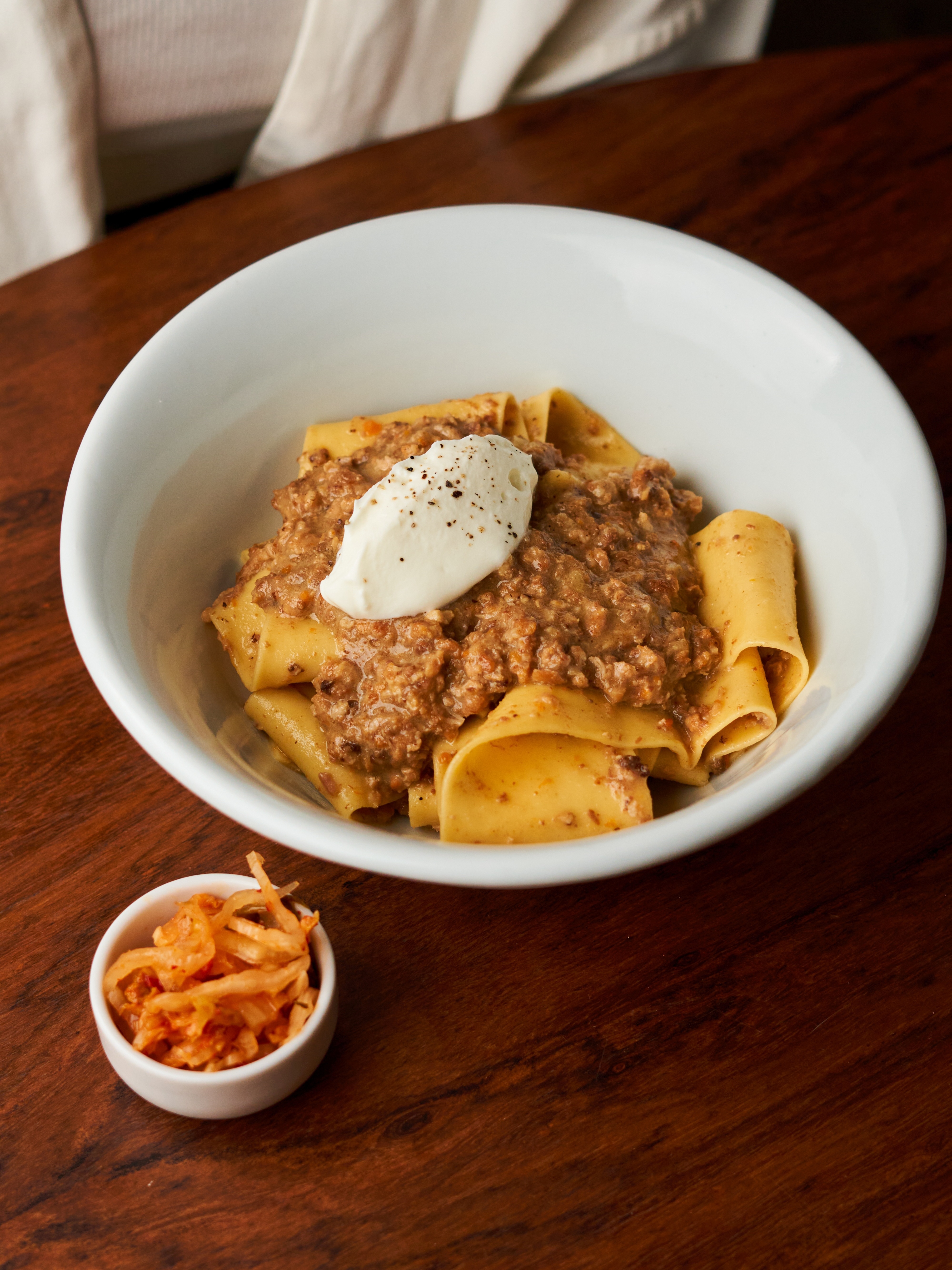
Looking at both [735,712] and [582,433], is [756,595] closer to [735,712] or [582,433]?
[735,712]

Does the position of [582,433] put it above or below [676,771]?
above

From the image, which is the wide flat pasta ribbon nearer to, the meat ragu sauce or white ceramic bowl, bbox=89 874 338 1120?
the meat ragu sauce

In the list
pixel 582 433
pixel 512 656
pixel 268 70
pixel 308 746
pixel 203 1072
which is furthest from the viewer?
pixel 268 70

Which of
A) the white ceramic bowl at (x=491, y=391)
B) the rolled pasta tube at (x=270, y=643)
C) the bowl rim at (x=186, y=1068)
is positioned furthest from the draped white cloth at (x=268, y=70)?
the bowl rim at (x=186, y=1068)

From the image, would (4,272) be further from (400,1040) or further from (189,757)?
(400,1040)

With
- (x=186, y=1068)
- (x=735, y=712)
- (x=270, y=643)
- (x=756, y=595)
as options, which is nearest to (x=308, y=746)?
(x=270, y=643)

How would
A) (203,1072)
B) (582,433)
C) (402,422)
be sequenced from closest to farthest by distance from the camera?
(203,1072), (402,422), (582,433)
